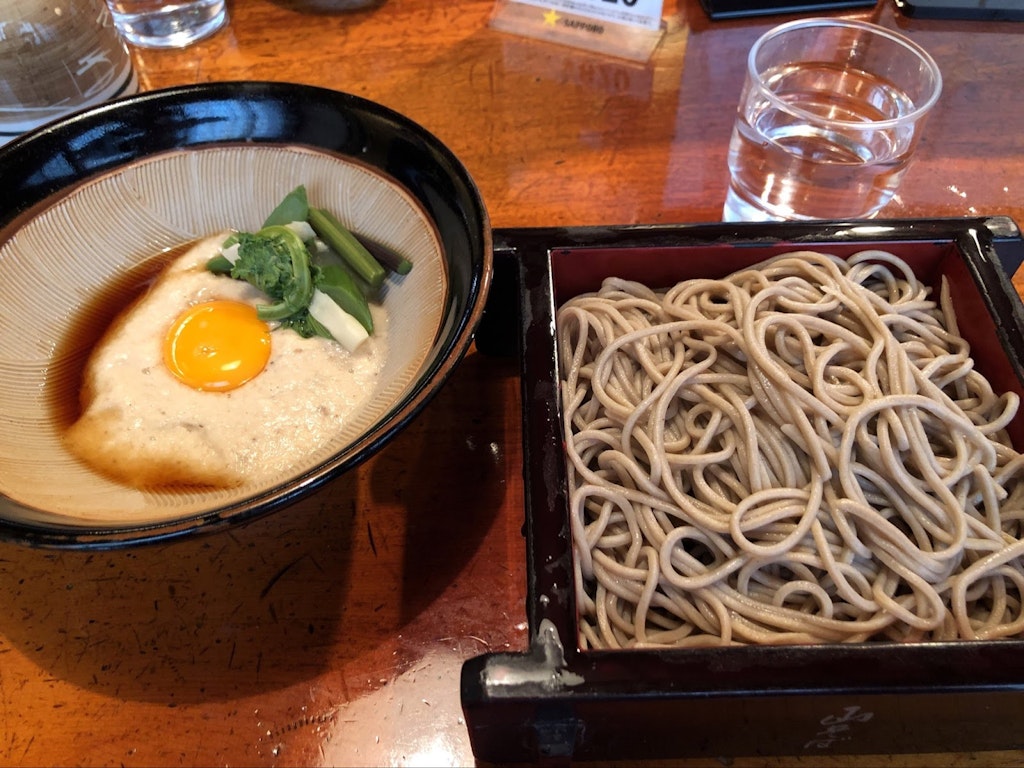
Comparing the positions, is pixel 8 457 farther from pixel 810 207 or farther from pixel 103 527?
pixel 810 207

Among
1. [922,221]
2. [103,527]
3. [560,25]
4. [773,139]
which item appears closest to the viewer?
[103,527]

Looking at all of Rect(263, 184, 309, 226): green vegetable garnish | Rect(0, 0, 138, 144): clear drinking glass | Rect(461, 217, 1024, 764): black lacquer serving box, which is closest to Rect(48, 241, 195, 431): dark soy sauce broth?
Rect(263, 184, 309, 226): green vegetable garnish

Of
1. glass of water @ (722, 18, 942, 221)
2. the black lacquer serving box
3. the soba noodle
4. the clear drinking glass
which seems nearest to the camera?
the black lacquer serving box

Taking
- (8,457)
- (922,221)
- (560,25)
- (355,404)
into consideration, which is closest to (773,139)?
(922,221)

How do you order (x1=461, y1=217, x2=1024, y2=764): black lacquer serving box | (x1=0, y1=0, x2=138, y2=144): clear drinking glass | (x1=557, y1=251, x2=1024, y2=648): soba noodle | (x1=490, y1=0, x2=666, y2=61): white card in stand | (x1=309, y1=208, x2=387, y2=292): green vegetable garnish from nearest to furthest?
(x1=461, y1=217, x2=1024, y2=764): black lacquer serving box < (x1=557, y1=251, x2=1024, y2=648): soba noodle < (x1=309, y1=208, x2=387, y2=292): green vegetable garnish < (x1=0, y1=0, x2=138, y2=144): clear drinking glass < (x1=490, y1=0, x2=666, y2=61): white card in stand

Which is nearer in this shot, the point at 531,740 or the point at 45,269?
the point at 531,740

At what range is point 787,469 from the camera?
125 centimetres

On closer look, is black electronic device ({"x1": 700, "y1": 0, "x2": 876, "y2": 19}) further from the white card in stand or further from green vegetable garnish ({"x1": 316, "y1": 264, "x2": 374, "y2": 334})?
green vegetable garnish ({"x1": 316, "y1": 264, "x2": 374, "y2": 334})

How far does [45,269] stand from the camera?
4.92ft

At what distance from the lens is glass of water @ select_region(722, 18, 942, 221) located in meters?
1.73

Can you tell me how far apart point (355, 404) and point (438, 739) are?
595 mm

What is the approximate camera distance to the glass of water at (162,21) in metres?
2.43

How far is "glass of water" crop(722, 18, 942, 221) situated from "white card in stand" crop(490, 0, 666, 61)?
0.57 m

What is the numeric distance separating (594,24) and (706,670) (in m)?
2.13
